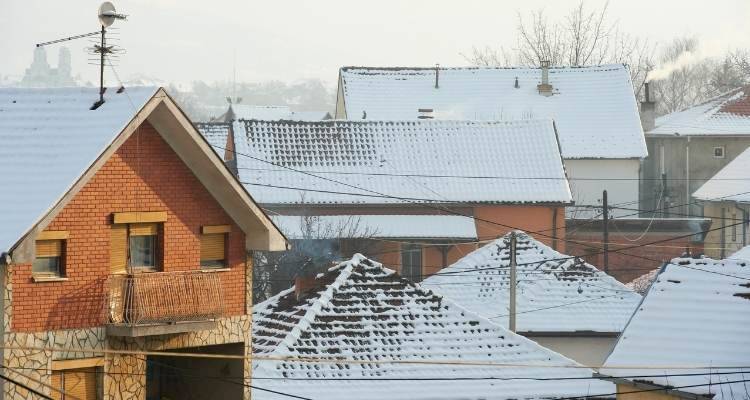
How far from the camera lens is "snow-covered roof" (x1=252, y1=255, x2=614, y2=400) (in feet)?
89.8

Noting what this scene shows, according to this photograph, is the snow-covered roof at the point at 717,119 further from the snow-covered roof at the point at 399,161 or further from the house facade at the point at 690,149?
the snow-covered roof at the point at 399,161

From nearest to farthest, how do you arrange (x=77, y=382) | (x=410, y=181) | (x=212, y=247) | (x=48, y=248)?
(x=48, y=248), (x=77, y=382), (x=212, y=247), (x=410, y=181)

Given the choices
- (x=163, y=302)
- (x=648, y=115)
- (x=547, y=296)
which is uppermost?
(x=648, y=115)

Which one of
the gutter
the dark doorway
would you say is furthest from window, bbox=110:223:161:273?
the gutter

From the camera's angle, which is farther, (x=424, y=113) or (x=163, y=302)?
(x=424, y=113)

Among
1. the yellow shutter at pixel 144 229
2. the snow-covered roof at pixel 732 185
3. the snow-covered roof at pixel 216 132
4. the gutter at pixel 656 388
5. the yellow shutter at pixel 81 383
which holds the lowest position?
the gutter at pixel 656 388

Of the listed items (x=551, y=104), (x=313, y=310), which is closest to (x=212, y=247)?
(x=313, y=310)

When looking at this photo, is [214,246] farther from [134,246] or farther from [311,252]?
[311,252]

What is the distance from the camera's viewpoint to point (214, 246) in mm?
24438

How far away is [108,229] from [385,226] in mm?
26211

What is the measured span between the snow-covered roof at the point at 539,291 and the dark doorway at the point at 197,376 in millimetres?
12786

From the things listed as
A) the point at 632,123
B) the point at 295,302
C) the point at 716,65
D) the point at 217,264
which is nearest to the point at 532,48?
the point at 632,123

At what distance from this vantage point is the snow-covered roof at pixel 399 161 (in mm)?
50094

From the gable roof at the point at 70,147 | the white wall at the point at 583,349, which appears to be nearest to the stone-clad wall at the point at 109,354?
the gable roof at the point at 70,147
